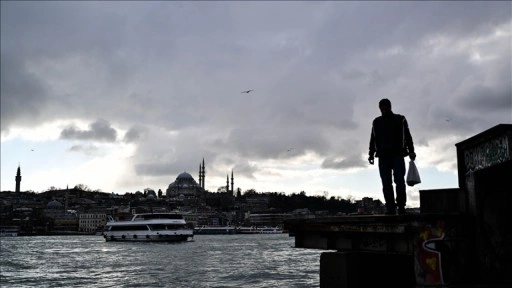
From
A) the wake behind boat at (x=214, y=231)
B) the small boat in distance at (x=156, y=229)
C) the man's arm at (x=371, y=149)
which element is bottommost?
the wake behind boat at (x=214, y=231)

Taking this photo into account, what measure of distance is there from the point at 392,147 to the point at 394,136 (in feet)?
0.51

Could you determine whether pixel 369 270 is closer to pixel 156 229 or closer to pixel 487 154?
pixel 487 154

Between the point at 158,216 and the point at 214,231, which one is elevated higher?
the point at 158,216

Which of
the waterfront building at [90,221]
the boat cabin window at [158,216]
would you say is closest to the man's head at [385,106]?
the boat cabin window at [158,216]

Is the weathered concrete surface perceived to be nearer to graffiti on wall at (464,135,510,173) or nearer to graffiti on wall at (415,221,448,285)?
graffiti on wall at (415,221,448,285)

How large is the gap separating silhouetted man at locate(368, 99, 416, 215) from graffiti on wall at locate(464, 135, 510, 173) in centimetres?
86

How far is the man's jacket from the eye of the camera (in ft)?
25.5

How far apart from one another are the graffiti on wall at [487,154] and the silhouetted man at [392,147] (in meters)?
0.86

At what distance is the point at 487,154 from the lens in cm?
652

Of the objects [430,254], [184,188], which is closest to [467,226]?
[430,254]

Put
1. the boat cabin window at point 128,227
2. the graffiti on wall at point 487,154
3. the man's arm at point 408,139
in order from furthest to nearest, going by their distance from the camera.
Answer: the boat cabin window at point 128,227
the man's arm at point 408,139
the graffiti on wall at point 487,154

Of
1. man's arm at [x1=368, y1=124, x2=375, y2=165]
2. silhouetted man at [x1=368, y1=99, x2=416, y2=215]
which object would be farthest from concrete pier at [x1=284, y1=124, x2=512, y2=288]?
man's arm at [x1=368, y1=124, x2=375, y2=165]

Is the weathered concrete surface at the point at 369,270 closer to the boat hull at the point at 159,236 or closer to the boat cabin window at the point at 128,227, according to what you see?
the boat hull at the point at 159,236

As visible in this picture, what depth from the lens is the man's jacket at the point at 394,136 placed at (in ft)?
25.5
